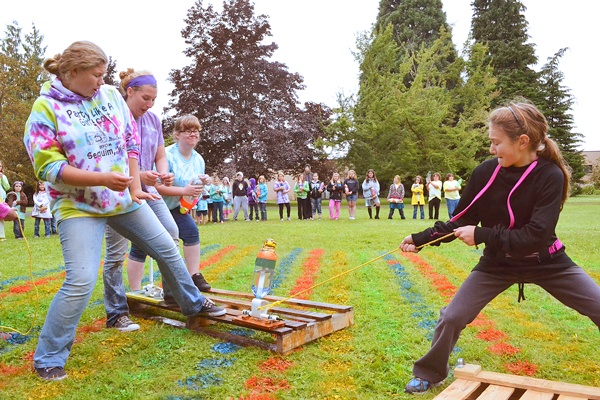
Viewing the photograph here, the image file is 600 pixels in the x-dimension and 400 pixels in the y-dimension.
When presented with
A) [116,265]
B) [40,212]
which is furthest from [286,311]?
[40,212]

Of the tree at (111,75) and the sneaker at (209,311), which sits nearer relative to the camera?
the sneaker at (209,311)

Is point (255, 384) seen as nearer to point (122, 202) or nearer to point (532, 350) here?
point (122, 202)

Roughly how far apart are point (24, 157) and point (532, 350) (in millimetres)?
37085

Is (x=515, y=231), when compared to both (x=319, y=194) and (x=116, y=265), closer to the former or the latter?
(x=116, y=265)

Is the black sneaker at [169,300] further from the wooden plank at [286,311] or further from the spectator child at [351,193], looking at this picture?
the spectator child at [351,193]

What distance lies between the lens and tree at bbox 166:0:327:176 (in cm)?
3400

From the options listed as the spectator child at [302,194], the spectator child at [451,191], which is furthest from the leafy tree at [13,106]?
the spectator child at [451,191]

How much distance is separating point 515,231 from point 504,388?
3.11ft

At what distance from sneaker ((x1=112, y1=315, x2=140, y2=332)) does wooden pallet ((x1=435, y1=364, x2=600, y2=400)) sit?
8.55 ft

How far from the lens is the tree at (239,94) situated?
112 feet

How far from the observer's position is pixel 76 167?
3.13m

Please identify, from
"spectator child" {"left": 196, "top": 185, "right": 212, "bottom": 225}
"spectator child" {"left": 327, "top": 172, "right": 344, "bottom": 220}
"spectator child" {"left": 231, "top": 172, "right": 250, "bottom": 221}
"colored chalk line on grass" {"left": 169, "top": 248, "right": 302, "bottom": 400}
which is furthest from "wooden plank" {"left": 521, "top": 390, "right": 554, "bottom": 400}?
"spectator child" {"left": 231, "top": 172, "right": 250, "bottom": 221}

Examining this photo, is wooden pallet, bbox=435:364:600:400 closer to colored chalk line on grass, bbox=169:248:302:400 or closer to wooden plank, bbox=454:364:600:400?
wooden plank, bbox=454:364:600:400

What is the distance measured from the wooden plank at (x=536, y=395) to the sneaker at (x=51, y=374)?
2.76 meters
